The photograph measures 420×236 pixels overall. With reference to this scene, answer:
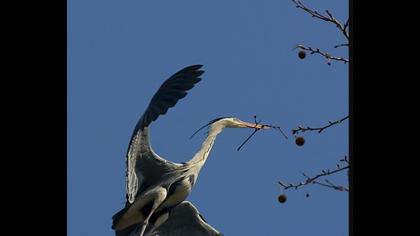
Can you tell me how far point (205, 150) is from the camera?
25.4 ft

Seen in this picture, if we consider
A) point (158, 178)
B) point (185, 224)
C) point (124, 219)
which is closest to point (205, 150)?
point (158, 178)

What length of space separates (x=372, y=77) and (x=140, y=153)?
13.4ft

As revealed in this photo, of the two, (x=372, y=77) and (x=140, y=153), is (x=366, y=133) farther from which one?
(x=140, y=153)

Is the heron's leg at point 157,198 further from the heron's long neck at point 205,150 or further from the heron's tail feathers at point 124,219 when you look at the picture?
the heron's long neck at point 205,150

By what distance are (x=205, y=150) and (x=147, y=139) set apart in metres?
0.61

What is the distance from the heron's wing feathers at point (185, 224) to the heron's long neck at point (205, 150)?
0.32 metres

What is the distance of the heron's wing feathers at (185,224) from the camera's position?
24.4 feet

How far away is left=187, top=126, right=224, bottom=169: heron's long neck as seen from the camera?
764 centimetres

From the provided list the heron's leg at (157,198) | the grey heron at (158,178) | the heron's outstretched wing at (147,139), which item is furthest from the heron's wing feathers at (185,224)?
the heron's outstretched wing at (147,139)

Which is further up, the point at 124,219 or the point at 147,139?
the point at 147,139

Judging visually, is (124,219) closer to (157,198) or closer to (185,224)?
(157,198)

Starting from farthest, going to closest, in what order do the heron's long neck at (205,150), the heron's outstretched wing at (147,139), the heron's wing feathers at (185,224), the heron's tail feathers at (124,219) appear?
the heron's long neck at (205,150)
the heron's wing feathers at (185,224)
the heron's outstretched wing at (147,139)
the heron's tail feathers at (124,219)
